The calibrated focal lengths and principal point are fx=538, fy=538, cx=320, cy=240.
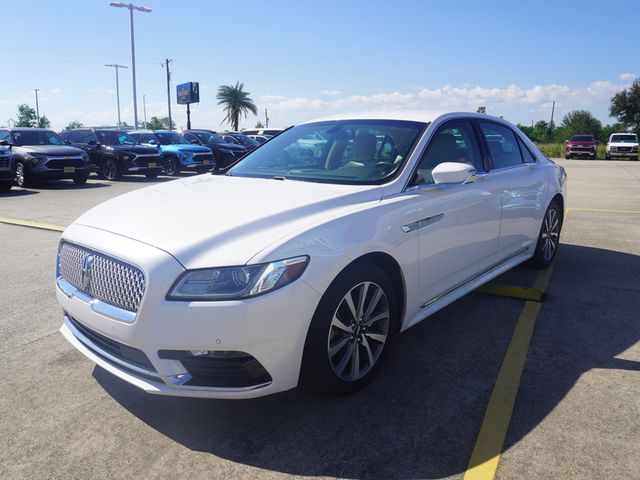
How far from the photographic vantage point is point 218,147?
20562 mm

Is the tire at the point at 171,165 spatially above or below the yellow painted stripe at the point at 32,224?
above

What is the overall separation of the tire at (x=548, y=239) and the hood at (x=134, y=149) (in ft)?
45.9

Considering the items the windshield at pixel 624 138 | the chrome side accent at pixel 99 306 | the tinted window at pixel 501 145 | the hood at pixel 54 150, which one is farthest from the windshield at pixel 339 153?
the windshield at pixel 624 138

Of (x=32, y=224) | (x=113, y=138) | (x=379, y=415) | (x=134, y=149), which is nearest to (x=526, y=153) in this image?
(x=379, y=415)

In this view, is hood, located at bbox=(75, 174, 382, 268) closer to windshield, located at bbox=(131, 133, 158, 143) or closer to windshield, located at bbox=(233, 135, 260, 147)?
windshield, located at bbox=(131, 133, 158, 143)

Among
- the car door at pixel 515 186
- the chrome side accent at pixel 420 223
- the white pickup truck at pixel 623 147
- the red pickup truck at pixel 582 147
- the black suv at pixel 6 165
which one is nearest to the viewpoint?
the chrome side accent at pixel 420 223

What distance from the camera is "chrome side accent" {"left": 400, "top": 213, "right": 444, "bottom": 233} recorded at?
10.7 ft

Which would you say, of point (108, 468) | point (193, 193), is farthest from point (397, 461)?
point (193, 193)

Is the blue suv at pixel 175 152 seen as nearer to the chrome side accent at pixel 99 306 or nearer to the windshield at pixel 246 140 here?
the windshield at pixel 246 140

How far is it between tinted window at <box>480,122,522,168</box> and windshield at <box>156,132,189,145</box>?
52.7 feet

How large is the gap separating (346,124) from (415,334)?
5.58 ft

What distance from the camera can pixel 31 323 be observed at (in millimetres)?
4285

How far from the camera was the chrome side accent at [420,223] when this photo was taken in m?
3.27

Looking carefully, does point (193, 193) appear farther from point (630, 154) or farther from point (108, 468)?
point (630, 154)
